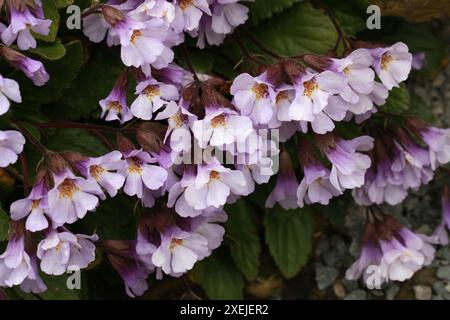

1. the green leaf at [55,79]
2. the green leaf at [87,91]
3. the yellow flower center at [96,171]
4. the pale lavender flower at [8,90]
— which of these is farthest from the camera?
the green leaf at [87,91]

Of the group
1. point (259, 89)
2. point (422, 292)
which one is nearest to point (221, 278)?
point (422, 292)

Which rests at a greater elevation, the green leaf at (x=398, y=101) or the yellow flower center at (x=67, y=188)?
the yellow flower center at (x=67, y=188)

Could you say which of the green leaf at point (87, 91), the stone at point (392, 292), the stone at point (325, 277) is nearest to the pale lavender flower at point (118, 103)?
the green leaf at point (87, 91)

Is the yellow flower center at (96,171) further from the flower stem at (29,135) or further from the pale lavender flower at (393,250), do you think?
the pale lavender flower at (393,250)

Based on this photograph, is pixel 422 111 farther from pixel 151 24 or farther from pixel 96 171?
pixel 96 171

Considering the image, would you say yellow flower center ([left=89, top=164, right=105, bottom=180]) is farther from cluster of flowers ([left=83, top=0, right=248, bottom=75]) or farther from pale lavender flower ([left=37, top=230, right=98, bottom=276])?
cluster of flowers ([left=83, top=0, right=248, bottom=75])

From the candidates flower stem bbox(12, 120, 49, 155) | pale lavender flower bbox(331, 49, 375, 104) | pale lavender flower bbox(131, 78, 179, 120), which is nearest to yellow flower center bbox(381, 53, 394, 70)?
pale lavender flower bbox(331, 49, 375, 104)
